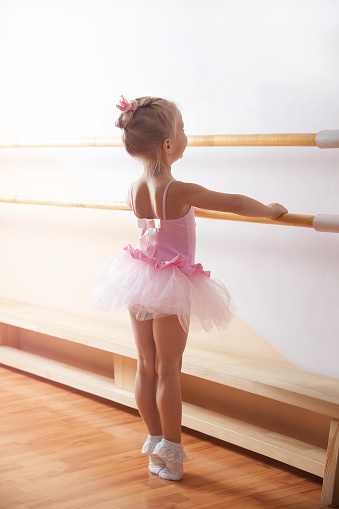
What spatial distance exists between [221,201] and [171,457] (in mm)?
624

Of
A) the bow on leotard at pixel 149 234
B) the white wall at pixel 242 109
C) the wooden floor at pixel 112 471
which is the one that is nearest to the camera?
the wooden floor at pixel 112 471

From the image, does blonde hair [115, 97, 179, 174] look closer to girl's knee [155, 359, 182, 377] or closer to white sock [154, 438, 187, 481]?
girl's knee [155, 359, 182, 377]

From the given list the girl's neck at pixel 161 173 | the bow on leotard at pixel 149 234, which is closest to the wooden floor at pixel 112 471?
the bow on leotard at pixel 149 234

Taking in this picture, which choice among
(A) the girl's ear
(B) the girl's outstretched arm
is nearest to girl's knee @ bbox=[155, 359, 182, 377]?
(B) the girl's outstretched arm

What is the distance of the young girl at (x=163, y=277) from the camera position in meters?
1.64

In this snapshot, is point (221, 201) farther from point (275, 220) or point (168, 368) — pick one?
point (168, 368)

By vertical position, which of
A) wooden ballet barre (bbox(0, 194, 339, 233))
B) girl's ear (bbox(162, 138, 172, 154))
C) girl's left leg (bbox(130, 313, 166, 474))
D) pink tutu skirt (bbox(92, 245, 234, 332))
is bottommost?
girl's left leg (bbox(130, 313, 166, 474))

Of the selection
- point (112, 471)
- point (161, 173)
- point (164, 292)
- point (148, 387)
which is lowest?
point (112, 471)

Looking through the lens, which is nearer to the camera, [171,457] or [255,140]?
[171,457]

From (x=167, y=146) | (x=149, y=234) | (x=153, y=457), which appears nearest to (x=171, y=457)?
(x=153, y=457)

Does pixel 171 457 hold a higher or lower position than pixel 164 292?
lower

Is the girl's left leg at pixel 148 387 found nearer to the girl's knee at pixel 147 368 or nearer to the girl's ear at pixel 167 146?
the girl's knee at pixel 147 368

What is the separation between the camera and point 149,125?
1647mm

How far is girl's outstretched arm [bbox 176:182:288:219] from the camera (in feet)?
5.24
